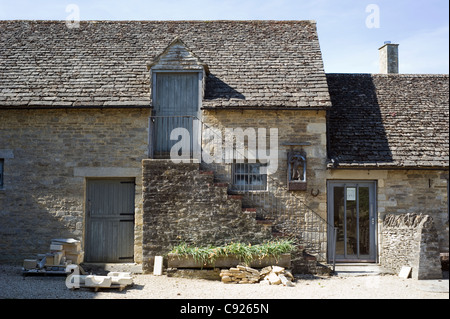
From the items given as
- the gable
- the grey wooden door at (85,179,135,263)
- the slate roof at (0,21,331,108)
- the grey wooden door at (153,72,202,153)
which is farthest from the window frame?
the gable

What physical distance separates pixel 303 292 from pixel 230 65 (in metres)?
6.96

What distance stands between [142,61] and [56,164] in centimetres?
381

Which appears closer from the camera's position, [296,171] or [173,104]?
[296,171]

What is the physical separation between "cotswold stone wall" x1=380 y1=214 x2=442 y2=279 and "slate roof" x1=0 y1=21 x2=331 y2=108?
345 cm

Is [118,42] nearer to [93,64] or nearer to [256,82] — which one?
[93,64]

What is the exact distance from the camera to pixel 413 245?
425 inches

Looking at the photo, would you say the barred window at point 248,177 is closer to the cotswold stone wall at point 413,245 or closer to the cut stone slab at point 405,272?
the cotswold stone wall at point 413,245

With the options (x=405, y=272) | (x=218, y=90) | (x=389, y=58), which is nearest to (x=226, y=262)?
(x=405, y=272)

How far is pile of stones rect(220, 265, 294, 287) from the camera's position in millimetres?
10359

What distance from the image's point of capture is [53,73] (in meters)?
13.2

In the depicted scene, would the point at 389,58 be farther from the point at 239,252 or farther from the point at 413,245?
the point at 239,252

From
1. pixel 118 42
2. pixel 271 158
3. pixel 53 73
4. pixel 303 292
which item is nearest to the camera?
pixel 303 292

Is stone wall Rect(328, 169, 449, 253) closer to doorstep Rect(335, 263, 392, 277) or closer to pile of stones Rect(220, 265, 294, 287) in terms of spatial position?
doorstep Rect(335, 263, 392, 277)
